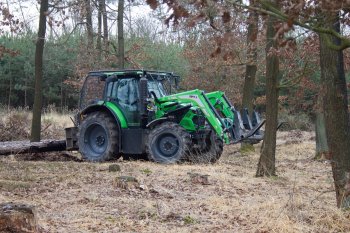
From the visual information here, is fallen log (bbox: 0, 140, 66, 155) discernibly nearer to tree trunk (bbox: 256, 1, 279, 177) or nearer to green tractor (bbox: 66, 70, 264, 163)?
green tractor (bbox: 66, 70, 264, 163)

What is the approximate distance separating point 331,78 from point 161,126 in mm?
7846

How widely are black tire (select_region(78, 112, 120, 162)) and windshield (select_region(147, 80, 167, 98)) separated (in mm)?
1394

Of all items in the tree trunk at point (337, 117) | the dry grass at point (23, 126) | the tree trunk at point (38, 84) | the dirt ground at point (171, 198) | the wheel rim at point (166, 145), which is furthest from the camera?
the dry grass at point (23, 126)

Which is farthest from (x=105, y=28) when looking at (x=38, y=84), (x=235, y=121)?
(x=235, y=121)

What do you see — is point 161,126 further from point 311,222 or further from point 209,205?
point 311,222

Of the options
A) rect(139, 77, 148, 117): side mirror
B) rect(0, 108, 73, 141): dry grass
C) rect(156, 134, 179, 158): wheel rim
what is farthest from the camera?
rect(0, 108, 73, 141): dry grass

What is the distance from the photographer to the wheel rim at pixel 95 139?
51.8 feet

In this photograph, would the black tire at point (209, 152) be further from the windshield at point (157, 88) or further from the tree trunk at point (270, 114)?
the tree trunk at point (270, 114)

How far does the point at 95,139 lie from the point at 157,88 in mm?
2360

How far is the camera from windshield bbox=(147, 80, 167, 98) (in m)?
15.1

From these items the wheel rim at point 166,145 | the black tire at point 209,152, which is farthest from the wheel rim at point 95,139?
the black tire at point 209,152

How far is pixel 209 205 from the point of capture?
27.5 feet

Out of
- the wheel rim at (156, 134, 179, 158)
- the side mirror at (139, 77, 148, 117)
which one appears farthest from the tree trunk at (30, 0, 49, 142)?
the wheel rim at (156, 134, 179, 158)

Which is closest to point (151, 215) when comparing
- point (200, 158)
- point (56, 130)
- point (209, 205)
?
point (209, 205)
